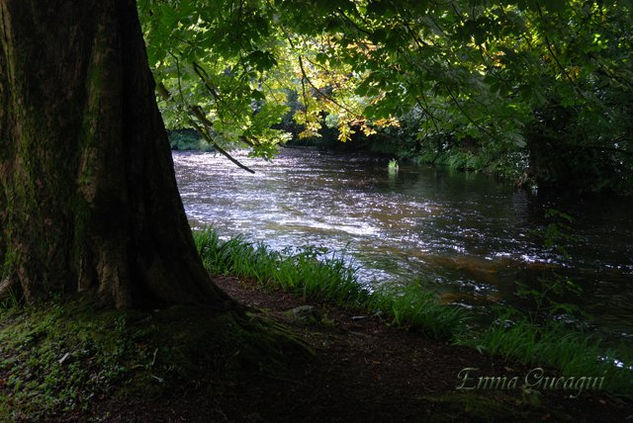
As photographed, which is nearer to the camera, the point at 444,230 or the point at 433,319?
the point at 433,319

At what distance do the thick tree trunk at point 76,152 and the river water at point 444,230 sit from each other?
13.5 feet

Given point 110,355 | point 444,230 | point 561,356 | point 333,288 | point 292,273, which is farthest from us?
point 444,230

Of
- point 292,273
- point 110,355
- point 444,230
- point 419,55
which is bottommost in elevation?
point 444,230

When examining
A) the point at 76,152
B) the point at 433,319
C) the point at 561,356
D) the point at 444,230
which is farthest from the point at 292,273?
the point at 444,230

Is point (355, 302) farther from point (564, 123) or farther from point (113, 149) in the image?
point (564, 123)

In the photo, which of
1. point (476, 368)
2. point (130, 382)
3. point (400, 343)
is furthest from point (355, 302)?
point (130, 382)

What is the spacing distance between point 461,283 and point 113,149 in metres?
6.02

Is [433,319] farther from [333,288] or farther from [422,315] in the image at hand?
[333,288]

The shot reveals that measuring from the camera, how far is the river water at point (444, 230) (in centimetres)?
719

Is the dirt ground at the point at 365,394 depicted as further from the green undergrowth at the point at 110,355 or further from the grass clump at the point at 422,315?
the grass clump at the point at 422,315

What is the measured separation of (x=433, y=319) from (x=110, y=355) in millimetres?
3048

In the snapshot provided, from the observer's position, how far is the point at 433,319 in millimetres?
4535
